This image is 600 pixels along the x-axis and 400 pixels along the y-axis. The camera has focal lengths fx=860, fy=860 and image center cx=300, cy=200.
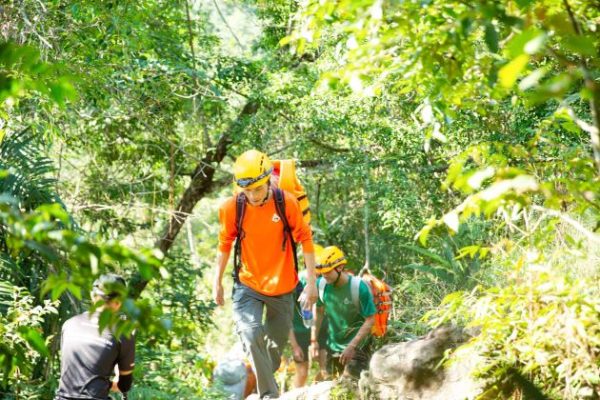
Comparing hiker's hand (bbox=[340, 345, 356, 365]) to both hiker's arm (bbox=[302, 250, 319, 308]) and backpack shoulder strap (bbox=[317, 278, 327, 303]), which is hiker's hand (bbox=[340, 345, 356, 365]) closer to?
backpack shoulder strap (bbox=[317, 278, 327, 303])

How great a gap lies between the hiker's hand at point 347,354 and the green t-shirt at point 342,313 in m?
0.29

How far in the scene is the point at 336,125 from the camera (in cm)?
1141

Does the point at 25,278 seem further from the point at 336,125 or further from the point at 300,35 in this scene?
the point at 300,35

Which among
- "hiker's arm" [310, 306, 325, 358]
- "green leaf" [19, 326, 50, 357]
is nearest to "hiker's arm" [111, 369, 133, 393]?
"hiker's arm" [310, 306, 325, 358]

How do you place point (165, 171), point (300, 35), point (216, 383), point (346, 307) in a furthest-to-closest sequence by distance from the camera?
point (165, 171), point (216, 383), point (346, 307), point (300, 35)

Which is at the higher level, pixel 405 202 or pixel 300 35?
pixel 300 35

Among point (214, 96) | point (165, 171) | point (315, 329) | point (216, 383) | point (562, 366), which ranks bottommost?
point (216, 383)

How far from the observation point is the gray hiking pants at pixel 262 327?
7.28m

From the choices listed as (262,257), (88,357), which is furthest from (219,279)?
(88,357)

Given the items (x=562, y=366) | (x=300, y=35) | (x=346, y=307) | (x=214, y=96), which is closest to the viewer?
(x=300, y=35)

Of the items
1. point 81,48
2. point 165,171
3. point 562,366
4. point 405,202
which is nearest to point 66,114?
point 81,48

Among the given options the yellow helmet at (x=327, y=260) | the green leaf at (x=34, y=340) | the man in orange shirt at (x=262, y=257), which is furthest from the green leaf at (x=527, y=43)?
the yellow helmet at (x=327, y=260)

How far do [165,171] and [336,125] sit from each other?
4.79 meters

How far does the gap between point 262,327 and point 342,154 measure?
545 centimetres
